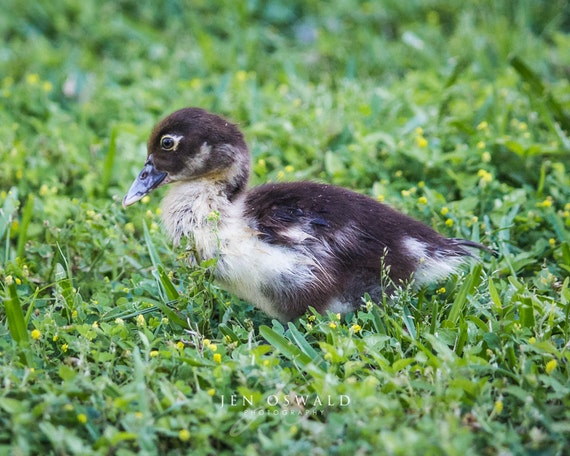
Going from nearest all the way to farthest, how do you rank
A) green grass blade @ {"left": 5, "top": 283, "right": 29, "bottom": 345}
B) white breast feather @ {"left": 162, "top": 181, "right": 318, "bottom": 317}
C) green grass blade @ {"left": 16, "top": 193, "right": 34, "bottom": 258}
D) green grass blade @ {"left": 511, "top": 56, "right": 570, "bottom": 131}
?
green grass blade @ {"left": 5, "top": 283, "right": 29, "bottom": 345} < white breast feather @ {"left": 162, "top": 181, "right": 318, "bottom": 317} < green grass blade @ {"left": 16, "top": 193, "right": 34, "bottom": 258} < green grass blade @ {"left": 511, "top": 56, "right": 570, "bottom": 131}

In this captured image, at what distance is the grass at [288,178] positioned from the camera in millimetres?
3068

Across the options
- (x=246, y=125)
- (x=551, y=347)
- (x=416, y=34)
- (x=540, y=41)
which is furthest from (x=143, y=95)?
(x=551, y=347)

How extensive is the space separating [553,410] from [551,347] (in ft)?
1.02

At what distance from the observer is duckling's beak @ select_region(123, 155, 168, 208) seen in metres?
4.16

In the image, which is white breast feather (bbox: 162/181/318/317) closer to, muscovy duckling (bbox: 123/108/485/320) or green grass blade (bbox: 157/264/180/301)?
muscovy duckling (bbox: 123/108/485/320)

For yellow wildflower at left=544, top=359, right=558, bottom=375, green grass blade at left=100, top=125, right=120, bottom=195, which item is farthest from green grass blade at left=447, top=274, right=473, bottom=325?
green grass blade at left=100, top=125, right=120, bottom=195

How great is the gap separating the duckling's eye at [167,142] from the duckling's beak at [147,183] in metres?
0.12

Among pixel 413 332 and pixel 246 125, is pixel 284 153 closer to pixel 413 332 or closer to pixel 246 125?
pixel 246 125

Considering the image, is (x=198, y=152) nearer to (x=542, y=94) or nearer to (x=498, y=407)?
(x=498, y=407)

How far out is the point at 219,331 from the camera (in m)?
3.83

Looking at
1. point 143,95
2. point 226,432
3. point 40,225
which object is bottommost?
point 226,432

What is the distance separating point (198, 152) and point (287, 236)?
676 millimetres

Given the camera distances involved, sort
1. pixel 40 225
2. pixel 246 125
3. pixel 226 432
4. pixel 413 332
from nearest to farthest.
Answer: pixel 226 432, pixel 413 332, pixel 40 225, pixel 246 125

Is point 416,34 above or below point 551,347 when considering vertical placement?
above
